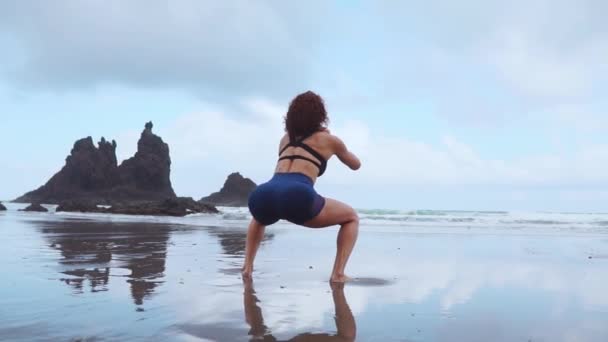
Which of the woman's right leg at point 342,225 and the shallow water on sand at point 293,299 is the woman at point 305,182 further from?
→ the shallow water on sand at point 293,299

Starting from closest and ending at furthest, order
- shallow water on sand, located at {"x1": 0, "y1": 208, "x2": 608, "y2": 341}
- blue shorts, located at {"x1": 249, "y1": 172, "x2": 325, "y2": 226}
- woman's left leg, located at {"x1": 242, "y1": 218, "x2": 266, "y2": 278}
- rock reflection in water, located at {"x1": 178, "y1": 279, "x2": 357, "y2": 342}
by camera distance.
→ 1. rock reflection in water, located at {"x1": 178, "y1": 279, "x2": 357, "y2": 342}
2. shallow water on sand, located at {"x1": 0, "y1": 208, "x2": 608, "y2": 341}
3. blue shorts, located at {"x1": 249, "y1": 172, "x2": 325, "y2": 226}
4. woman's left leg, located at {"x1": 242, "y1": 218, "x2": 266, "y2": 278}

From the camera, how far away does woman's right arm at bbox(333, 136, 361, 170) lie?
426 centimetres

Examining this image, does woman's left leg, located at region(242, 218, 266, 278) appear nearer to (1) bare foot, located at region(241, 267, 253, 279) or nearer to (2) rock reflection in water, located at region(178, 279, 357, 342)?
(1) bare foot, located at region(241, 267, 253, 279)

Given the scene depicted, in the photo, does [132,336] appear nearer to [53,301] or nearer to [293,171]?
[53,301]

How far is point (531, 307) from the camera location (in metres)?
3.54

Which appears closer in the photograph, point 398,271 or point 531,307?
point 531,307

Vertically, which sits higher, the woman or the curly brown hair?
the curly brown hair

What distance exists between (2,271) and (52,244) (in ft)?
10.3

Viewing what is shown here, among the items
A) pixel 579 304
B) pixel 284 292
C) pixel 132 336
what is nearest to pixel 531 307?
pixel 579 304

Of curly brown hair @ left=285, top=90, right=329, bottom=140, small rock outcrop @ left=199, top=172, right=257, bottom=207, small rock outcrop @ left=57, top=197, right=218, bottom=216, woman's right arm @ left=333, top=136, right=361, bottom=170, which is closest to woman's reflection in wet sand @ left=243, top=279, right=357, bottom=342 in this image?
woman's right arm @ left=333, top=136, right=361, bottom=170

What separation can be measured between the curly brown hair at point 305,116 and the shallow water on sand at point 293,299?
1.20 m

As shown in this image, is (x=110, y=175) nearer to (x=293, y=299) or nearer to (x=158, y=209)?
(x=158, y=209)

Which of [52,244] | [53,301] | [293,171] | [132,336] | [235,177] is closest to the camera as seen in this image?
[132,336]

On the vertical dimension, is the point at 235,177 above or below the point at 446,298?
above
